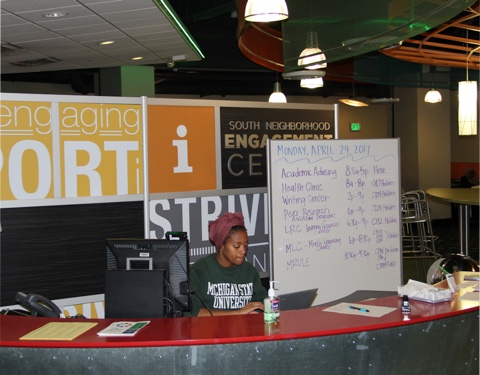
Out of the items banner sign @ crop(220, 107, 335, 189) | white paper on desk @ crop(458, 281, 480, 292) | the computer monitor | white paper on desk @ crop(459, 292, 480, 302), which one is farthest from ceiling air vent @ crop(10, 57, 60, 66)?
white paper on desk @ crop(459, 292, 480, 302)

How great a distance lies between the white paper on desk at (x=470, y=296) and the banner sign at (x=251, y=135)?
7.59ft

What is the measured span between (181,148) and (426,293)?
239 centimetres

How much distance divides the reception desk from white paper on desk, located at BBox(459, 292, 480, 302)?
0.20 meters

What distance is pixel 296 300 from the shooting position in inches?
129

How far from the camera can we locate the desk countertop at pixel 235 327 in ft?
8.74

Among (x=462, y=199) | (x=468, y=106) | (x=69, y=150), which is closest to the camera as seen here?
(x=69, y=150)

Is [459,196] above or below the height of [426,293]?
above

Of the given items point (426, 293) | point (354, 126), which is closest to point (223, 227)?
point (426, 293)

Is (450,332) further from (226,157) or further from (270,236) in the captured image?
(226,157)

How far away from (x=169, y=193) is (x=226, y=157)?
0.63m

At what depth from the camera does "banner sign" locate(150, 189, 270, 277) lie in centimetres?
491

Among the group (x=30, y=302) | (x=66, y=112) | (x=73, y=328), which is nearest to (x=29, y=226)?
(x=66, y=112)

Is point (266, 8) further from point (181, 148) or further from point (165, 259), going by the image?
point (165, 259)

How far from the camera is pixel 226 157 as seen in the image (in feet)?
17.4
